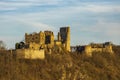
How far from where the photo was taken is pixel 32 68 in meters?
77.1

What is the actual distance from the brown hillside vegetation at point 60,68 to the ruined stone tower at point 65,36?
4.44 ft

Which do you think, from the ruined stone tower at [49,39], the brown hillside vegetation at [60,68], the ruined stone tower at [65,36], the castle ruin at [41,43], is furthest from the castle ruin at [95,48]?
the ruined stone tower at [49,39]

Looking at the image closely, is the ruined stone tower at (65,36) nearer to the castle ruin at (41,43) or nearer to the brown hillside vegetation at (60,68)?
the castle ruin at (41,43)

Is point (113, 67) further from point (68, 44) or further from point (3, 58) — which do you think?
point (3, 58)

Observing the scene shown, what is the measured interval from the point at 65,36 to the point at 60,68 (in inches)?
402

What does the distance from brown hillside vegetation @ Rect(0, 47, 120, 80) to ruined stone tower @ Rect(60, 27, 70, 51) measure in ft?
4.44

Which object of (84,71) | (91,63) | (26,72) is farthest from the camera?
(91,63)

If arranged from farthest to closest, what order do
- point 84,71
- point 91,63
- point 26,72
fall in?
point 91,63, point 84,71, point 26,72

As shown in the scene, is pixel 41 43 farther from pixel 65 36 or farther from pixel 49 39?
pixel 65 36

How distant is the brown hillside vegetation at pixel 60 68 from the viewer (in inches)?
2954

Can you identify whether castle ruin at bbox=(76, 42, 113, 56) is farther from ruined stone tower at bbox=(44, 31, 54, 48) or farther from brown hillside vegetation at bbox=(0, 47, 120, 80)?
ruined stone tower at bbox=(44, 31, 54, 48)

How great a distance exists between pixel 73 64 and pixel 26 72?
30.6 feet

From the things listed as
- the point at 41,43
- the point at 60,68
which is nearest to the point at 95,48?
the point at 41,43

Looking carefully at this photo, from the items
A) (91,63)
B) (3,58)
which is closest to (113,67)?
(91,63)
